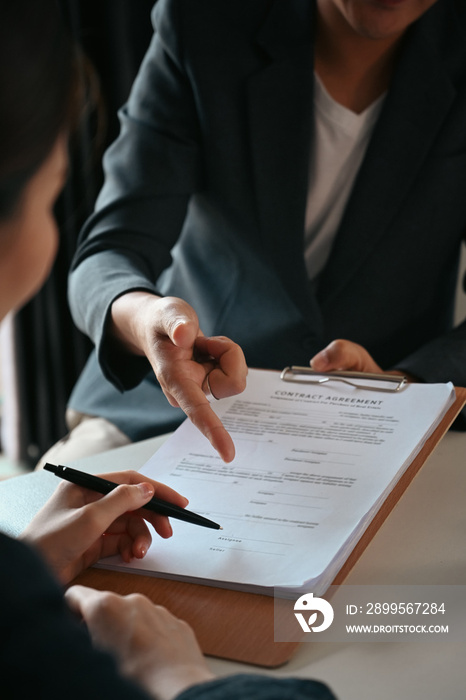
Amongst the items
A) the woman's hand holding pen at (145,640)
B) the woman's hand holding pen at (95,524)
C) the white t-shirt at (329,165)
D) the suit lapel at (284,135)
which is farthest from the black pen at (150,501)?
the white t-shirt at (329,165)

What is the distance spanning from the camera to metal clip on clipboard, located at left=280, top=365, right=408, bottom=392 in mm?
937

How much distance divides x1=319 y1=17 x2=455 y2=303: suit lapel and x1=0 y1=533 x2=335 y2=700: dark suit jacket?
34.0 inches

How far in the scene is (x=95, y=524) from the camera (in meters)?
0.67

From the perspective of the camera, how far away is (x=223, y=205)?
1.29 m

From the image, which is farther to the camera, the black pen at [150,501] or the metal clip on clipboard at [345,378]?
the metal clip on clipboard at [345,378]

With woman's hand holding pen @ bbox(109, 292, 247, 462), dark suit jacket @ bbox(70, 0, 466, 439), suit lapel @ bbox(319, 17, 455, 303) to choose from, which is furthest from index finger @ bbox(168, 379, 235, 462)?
suit lapel @ bbox(319, 17, 455, 303)

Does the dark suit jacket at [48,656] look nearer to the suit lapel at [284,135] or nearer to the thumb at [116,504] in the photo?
the thumb at [116,504]

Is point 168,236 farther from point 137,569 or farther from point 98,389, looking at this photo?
point 137,569

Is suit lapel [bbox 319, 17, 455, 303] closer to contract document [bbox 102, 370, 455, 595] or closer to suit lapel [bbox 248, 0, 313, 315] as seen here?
suit lapel [bbox 248, 0, 313, 315]

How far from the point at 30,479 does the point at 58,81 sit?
1.59 ft

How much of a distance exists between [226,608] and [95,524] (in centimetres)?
13

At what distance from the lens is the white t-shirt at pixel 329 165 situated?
129 cm

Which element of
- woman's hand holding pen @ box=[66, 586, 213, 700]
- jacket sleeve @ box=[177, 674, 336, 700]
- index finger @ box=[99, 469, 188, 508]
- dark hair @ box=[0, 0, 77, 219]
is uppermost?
dark hair @ box=[0, 0, 77, 219]

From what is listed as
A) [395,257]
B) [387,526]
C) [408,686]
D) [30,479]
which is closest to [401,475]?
[387,526]
